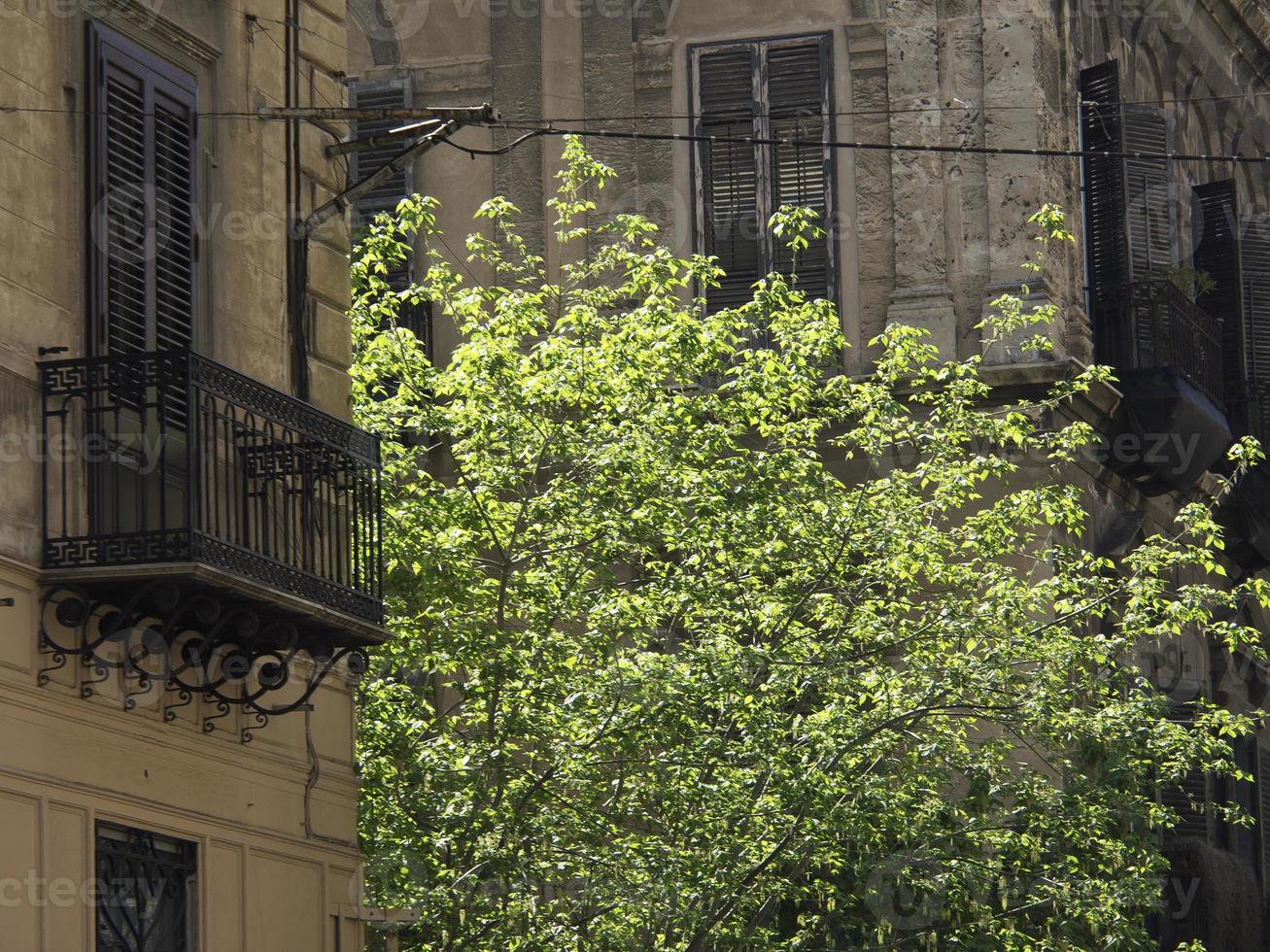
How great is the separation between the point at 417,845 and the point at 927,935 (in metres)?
3.44

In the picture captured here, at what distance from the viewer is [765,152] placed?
942 inches

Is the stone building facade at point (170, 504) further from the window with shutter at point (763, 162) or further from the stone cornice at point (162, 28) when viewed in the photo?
the window with shutter at point (763, 162)

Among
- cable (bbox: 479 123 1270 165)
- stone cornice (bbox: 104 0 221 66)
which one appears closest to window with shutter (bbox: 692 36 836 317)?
cable (bbox: 479 123 1270 165)

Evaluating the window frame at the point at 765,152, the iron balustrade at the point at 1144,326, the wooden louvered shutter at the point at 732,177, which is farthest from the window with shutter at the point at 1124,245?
the wooden louvered shutter at the point at 732,177

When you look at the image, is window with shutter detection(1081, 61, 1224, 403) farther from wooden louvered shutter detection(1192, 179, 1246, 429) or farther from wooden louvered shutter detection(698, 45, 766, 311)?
wooden louvered shutter detection(698, 45, 766, 311)

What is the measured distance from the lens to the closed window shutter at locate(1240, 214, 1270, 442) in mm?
27547

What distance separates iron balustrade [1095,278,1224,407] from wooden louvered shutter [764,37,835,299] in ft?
9.35

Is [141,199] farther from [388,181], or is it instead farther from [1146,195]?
[1146,195]

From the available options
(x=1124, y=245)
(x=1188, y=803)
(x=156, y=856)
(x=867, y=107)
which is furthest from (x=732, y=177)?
(x=156, y=856)

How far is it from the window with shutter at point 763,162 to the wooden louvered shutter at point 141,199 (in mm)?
10407

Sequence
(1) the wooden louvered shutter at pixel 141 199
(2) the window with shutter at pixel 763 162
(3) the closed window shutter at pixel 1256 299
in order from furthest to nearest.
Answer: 1. (3) the closed window shutter at pixel 1256 299
2. (2) the window with shutter at pixel 763 162
3. (1) the wooden louvered shutter at pixel 141 199

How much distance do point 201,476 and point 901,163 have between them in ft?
38.9

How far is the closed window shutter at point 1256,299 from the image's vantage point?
27.5 meters

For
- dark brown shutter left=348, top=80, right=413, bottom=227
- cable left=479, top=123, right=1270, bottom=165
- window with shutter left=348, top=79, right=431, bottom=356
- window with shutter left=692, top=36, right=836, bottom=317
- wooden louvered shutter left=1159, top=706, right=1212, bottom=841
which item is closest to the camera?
cable left=479, top=123, right=1270, bottom=165
